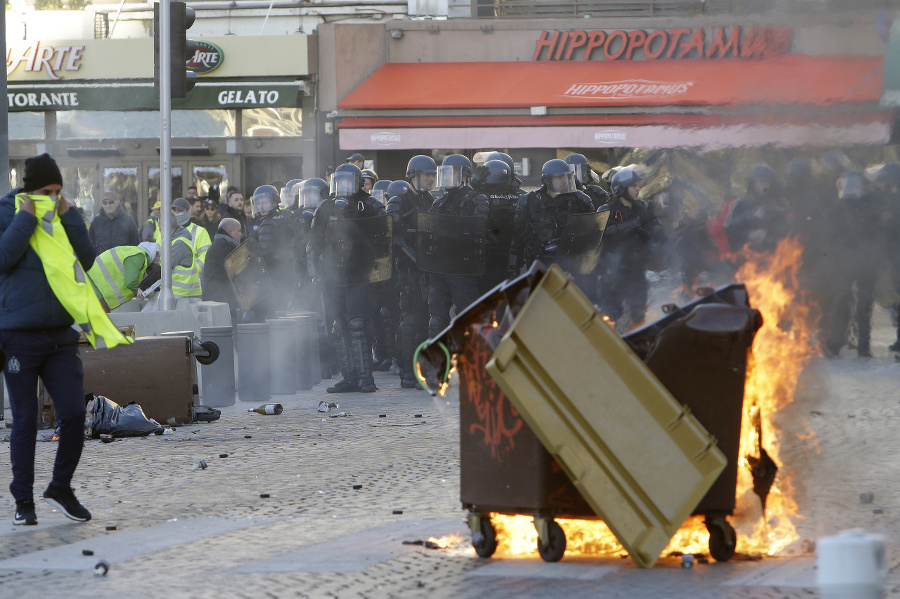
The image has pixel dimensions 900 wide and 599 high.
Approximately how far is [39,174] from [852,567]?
5057mm

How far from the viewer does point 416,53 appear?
2639cm

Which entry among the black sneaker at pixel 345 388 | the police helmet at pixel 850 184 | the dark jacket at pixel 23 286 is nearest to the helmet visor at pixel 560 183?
the black sneaker at pixel 345 388

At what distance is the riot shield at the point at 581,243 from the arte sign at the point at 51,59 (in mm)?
17481

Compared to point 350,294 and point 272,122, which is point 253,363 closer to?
point 350,294

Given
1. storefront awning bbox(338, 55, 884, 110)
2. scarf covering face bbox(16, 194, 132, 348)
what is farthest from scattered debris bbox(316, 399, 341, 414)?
storefront awning bbox(338, 55, 884, 110)

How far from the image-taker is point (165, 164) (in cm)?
1365

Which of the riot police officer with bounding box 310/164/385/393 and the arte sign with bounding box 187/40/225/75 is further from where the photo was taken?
the arte sign with bounding box 187/40/225/75

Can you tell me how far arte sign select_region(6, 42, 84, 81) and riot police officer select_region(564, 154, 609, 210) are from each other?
1580 centimetres

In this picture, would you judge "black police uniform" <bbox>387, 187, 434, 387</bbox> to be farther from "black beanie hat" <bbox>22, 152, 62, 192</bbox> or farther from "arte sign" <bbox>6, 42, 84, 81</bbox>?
"arte sign" <bbox>6, 42, 84, 81</bbox>

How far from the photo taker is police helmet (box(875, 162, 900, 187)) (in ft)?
26.6

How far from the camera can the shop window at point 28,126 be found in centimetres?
2812

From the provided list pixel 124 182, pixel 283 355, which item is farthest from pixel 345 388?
pixel 124 182

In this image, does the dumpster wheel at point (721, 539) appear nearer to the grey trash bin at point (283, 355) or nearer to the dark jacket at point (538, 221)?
the dark jacket at point (538, 221)

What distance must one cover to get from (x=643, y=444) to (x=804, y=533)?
1.25 metres
